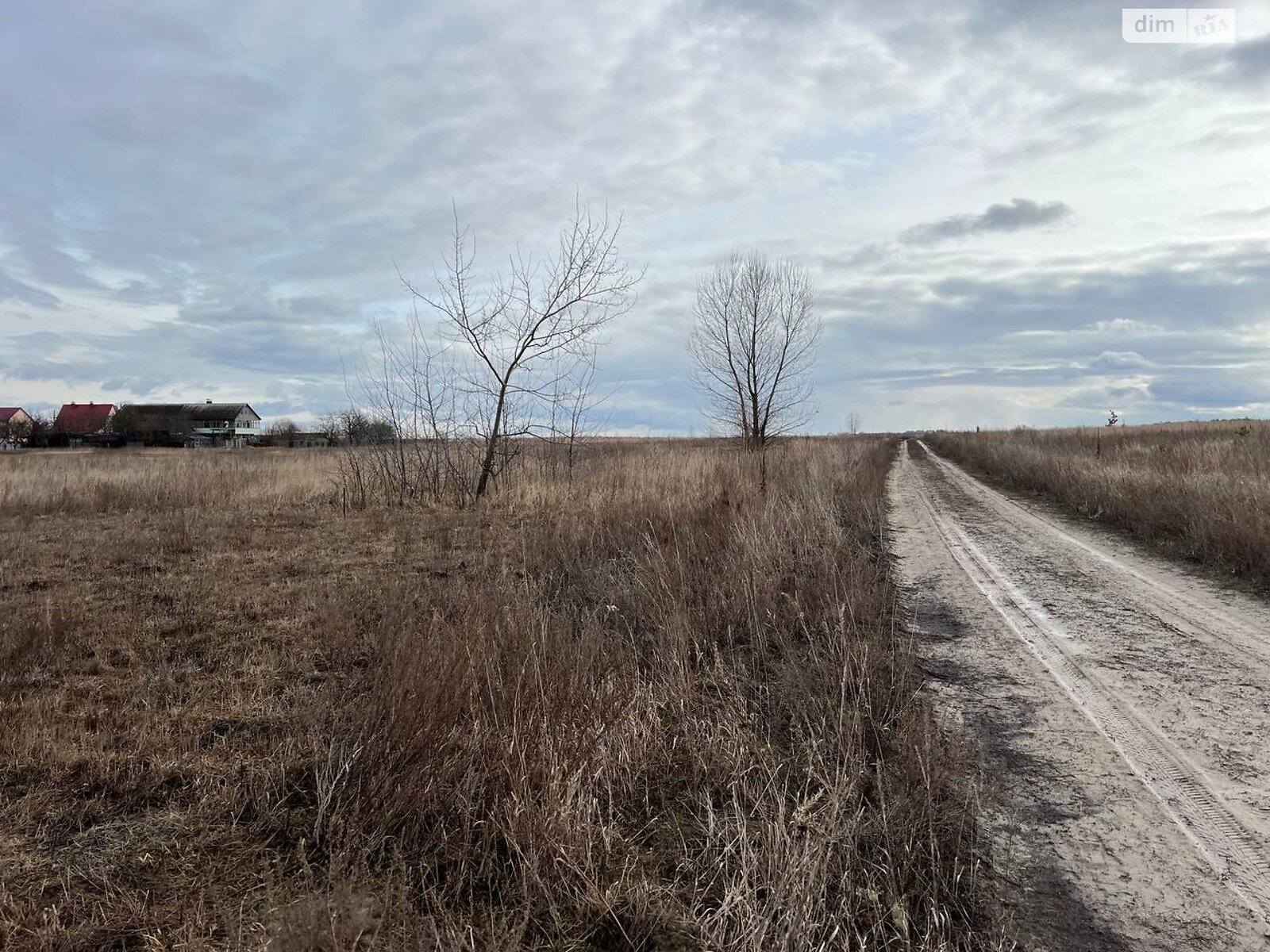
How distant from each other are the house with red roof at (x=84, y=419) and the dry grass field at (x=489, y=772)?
84.3 m

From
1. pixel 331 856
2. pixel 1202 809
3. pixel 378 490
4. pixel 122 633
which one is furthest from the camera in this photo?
pixel 378 490

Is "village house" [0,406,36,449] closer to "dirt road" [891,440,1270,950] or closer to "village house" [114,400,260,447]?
"village house" [114,400,260,447]

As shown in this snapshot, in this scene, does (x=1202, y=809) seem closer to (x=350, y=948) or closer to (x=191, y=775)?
(x=350, y=948)

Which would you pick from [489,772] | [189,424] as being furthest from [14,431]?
[489,772]

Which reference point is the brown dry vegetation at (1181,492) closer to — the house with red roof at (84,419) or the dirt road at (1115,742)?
the dirt road at (1115,742)

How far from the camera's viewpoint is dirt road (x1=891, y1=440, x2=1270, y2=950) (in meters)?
2.19

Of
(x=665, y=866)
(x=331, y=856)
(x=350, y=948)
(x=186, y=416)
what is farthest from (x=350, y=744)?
(x=186, y=416)

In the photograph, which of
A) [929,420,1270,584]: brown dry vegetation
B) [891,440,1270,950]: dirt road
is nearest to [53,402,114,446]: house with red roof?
[929,420,1270,584]: brown dry vegetation

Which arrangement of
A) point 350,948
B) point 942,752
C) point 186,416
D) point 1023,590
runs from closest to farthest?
1. point 350,948
2. point 942,752
3. point 1023,590
4. point 186,416

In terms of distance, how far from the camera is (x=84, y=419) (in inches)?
3054

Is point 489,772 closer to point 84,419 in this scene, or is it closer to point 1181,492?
point 1181,492

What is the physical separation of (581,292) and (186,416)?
80450 millimetres

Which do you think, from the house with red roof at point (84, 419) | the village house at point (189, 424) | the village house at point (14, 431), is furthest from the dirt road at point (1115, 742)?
the house with red roof at point (84, 419)

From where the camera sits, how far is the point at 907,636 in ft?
15.6
